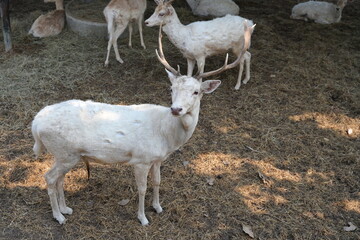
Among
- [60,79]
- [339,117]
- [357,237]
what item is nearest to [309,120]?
[339,117]

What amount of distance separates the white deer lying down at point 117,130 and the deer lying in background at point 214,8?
21.5ft

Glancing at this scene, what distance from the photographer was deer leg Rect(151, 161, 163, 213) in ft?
13.0

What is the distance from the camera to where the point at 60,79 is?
22.7 feet

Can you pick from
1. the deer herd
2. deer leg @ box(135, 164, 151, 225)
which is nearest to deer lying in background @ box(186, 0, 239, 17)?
the deer herd

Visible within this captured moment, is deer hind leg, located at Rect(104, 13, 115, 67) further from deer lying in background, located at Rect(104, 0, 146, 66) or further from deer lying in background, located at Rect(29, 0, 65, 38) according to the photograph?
deer lying in background, located at Rect(29, 0, 65, 38)

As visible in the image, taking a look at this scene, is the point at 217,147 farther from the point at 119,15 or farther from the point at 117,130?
the point at 119,15

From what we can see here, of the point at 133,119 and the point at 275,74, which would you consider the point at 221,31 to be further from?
the point at 133,119

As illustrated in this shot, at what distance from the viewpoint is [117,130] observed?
355 centimetres

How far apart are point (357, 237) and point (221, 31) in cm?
377

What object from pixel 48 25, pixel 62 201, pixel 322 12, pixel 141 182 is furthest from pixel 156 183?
pixel 322 12

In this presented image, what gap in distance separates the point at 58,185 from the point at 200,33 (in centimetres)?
359

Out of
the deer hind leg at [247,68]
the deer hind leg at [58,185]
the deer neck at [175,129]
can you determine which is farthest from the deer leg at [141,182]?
the deer hind leg at [247,68]

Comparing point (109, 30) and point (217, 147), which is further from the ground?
point (109, 30)

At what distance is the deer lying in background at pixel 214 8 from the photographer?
32.1ft
